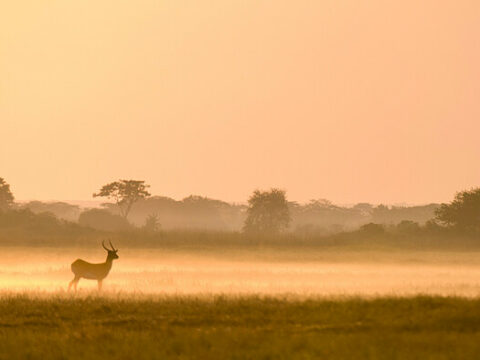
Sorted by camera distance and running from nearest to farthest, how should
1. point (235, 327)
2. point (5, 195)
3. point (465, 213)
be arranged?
point (235, 327) → point (465, 213) → point (5, 195)

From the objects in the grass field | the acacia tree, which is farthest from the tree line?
the grass field

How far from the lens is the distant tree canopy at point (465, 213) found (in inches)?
3553

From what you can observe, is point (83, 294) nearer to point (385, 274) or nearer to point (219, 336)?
point (219, 336)

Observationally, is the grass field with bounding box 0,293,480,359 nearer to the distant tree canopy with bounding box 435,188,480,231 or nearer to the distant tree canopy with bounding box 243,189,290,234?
the distant tree canopy with bounding box 435,188,480,231

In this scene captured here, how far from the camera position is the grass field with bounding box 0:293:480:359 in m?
27.0

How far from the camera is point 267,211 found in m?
117

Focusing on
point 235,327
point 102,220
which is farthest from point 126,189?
point 235,327

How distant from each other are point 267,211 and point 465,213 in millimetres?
30011

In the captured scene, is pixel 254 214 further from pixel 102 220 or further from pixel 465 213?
pixel 465 213

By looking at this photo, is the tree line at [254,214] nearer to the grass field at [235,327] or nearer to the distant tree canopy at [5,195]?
the distant tree canopy at [5,195]

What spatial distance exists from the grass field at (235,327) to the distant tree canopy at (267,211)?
76704mm

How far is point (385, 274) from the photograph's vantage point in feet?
213

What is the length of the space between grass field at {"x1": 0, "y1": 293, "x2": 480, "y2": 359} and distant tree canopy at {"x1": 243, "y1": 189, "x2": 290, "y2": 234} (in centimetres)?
7670

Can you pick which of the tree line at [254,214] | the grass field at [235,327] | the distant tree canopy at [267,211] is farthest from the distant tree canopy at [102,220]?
the grass field at [235,327]
